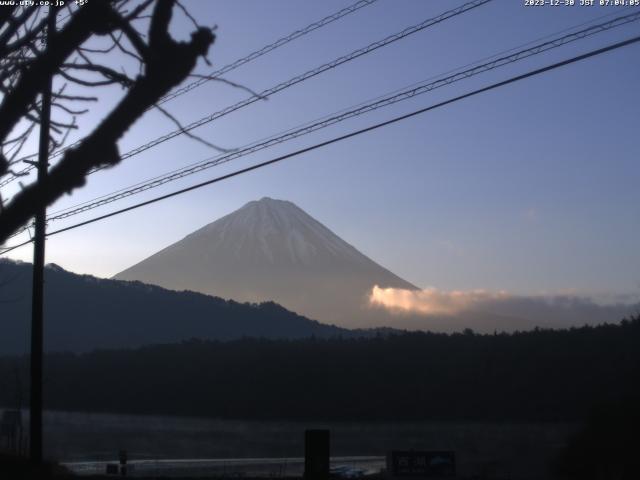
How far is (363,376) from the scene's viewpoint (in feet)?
292

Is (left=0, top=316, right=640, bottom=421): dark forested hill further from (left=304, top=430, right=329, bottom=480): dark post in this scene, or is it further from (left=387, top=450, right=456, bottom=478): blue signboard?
(left=304, top=430, right=329, bottom=480): dark post

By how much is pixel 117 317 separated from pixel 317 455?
156555 mm

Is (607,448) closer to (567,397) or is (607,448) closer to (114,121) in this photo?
(567,397)

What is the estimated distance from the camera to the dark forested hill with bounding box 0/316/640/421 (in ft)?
235

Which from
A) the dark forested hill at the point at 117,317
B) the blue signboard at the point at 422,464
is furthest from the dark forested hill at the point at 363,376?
the dark forested hill at the point at 117,317

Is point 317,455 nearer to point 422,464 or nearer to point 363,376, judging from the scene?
point 422,464

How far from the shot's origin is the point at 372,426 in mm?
72125

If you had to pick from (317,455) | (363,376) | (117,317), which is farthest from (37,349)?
(117,317)

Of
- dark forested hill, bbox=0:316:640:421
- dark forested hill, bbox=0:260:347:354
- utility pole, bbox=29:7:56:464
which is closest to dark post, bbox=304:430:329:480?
utility pole, bbox=29:7:56:464

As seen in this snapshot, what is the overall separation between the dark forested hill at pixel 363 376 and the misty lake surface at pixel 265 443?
15.4ft

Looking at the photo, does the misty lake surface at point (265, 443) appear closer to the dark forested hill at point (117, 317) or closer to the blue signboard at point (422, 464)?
the blue signboard at point (422, 464)

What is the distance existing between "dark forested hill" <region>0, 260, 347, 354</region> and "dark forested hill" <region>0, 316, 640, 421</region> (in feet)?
119

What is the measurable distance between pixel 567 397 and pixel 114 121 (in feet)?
220

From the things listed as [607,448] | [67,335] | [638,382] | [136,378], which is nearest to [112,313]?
[67,335]
